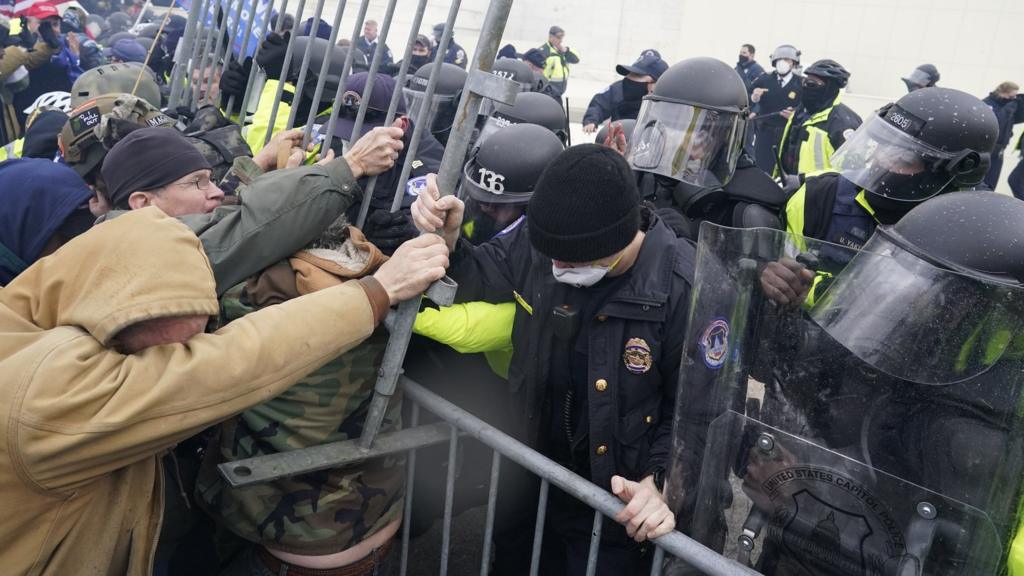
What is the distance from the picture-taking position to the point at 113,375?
5.05 feet

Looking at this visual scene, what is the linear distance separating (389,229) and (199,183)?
0.80 meters

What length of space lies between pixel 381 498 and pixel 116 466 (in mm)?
891

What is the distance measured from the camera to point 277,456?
2.10 meters

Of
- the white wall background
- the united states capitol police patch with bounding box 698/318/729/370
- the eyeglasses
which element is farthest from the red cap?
the united states capitol police patch with bounding box 698/318/729/370

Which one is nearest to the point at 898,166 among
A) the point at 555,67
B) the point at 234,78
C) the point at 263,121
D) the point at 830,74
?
the point at 234,78

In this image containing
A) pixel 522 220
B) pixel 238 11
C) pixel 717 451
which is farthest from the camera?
pixel 238 11

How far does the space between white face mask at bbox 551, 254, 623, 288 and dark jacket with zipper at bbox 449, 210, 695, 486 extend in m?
0.07

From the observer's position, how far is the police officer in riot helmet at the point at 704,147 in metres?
A: 3.43

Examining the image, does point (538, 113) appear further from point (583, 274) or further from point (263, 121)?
point (583, 274)

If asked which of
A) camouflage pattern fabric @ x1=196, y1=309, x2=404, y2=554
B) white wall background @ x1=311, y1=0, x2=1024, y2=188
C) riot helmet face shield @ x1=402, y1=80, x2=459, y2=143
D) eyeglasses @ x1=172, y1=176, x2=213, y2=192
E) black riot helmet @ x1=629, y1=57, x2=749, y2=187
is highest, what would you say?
white wall background @ x1=311, y1=0, x2=1024, y2=188

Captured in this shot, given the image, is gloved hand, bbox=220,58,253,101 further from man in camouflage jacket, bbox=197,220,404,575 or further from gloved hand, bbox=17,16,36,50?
gloved hand, bbox=17,16,36,50

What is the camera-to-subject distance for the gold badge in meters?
2.24

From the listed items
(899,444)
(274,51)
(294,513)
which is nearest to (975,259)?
(899,444)

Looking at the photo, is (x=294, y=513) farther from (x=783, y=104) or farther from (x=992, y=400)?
(x=783, y=104)
